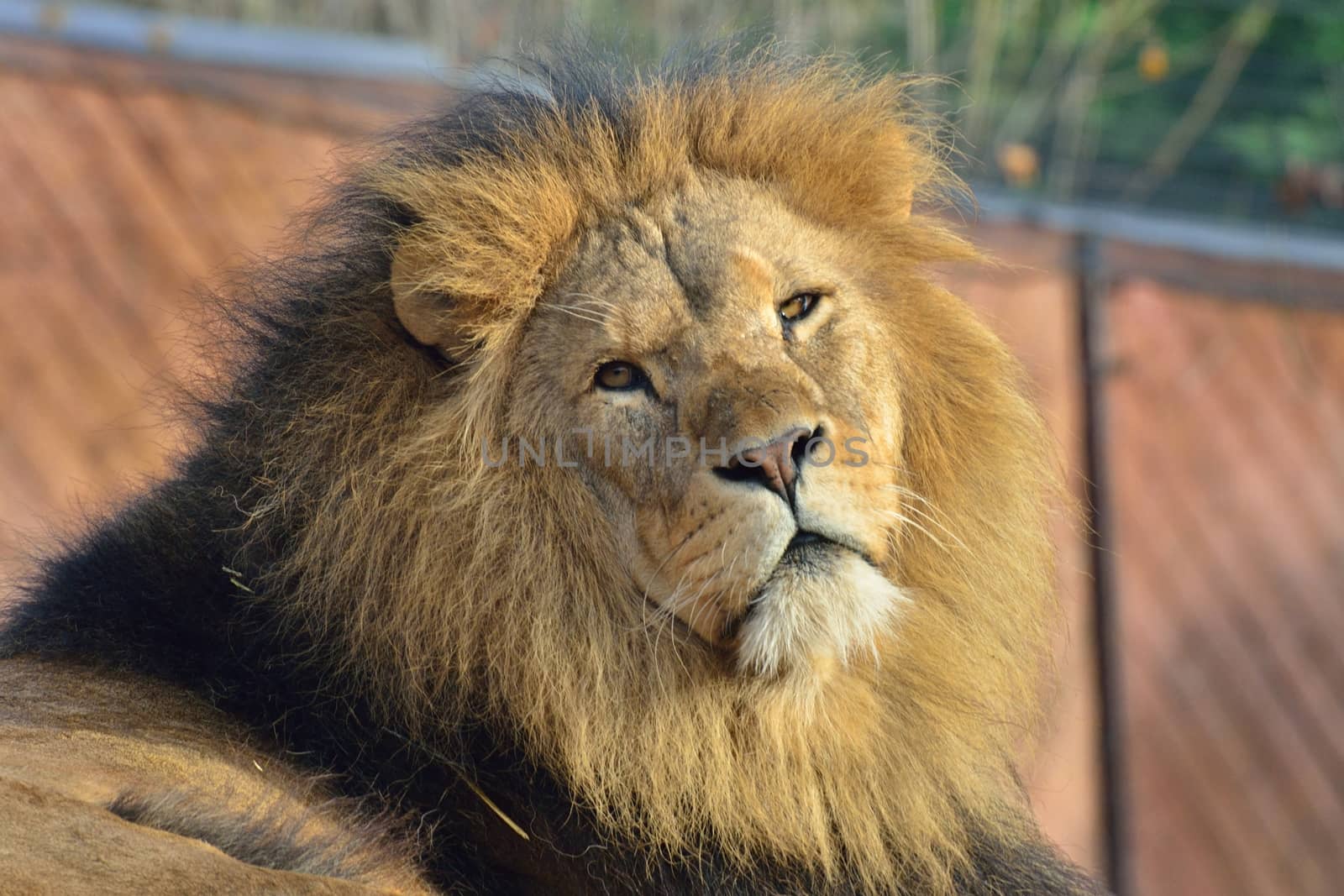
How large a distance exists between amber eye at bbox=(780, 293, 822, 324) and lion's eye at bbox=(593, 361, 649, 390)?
30cm

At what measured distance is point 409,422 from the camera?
275 centimetres

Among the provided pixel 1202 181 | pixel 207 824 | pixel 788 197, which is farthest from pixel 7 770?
pixel 1202 181

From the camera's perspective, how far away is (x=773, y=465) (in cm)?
241

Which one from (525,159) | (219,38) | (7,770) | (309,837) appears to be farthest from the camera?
(219,38)

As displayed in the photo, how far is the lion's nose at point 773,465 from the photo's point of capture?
241cm

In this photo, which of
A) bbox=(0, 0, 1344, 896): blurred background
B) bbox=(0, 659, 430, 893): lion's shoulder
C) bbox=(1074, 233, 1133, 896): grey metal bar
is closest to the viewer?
bbox=(0, 659, 430, 893): lion's shoulder

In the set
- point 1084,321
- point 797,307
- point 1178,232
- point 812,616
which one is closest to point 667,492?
point 812,616

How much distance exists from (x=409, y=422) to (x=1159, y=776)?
587 cm

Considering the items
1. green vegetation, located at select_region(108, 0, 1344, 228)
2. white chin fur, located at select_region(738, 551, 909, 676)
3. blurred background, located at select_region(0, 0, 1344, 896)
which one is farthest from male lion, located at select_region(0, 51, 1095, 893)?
green vegetation, located at select_region(108, 0, 1344, 228)

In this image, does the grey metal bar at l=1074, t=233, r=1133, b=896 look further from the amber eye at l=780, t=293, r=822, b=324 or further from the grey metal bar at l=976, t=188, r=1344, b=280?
the amber eye at l=780, t=293, r=822, b=324

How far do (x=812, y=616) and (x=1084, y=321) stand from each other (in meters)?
5.70

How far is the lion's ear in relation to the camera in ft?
9.04

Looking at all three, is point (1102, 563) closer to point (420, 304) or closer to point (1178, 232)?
point (1178, 232)

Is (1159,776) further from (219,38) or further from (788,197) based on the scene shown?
(219,38)
